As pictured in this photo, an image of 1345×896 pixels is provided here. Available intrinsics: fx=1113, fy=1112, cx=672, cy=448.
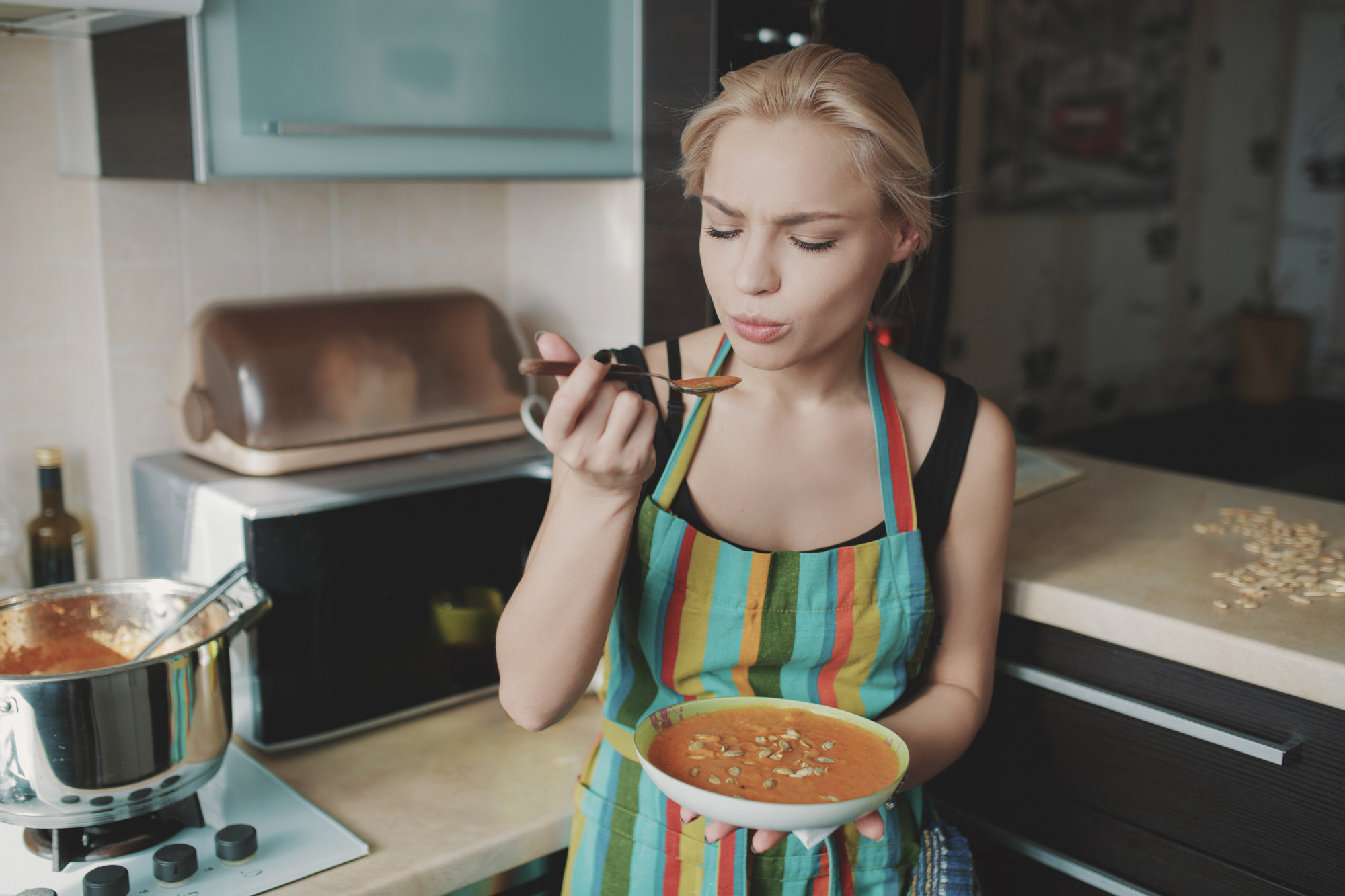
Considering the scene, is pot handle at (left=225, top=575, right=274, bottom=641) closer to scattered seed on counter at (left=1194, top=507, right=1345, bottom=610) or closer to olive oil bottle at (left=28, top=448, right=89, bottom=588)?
olive oil bottle at (left=28, top=448, right=89, bottom=588)

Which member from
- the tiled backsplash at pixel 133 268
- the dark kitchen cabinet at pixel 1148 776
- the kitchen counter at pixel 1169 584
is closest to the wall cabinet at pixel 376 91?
the tiled backsplash at pixel 133 268

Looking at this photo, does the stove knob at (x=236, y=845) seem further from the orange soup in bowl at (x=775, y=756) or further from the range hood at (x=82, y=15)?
the range hood at (x=82, y=15)

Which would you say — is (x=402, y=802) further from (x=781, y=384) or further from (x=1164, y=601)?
(x=1164, y=601)

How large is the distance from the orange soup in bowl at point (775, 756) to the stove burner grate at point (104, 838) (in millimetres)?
564

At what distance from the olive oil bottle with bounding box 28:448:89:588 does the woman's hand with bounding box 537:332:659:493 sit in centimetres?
90

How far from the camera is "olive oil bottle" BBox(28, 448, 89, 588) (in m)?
1.45

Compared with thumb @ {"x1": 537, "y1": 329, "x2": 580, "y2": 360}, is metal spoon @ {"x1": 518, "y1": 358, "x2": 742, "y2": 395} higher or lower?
lower

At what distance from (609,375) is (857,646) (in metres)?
0.43

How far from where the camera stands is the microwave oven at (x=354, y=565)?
1286 mm

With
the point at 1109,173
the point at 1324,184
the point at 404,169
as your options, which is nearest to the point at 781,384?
the point at 404,169

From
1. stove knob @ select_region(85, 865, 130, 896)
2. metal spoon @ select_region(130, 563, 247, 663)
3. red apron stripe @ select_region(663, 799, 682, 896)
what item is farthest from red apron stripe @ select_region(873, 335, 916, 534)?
stove knob @ select_region(85, 865, 130, 896)

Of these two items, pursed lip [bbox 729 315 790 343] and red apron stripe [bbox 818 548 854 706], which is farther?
red apron stripe [bbox 818 548 854 706]

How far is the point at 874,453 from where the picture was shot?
3.81 ft

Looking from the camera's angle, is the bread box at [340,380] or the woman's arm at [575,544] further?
the bread box at [340,380]
